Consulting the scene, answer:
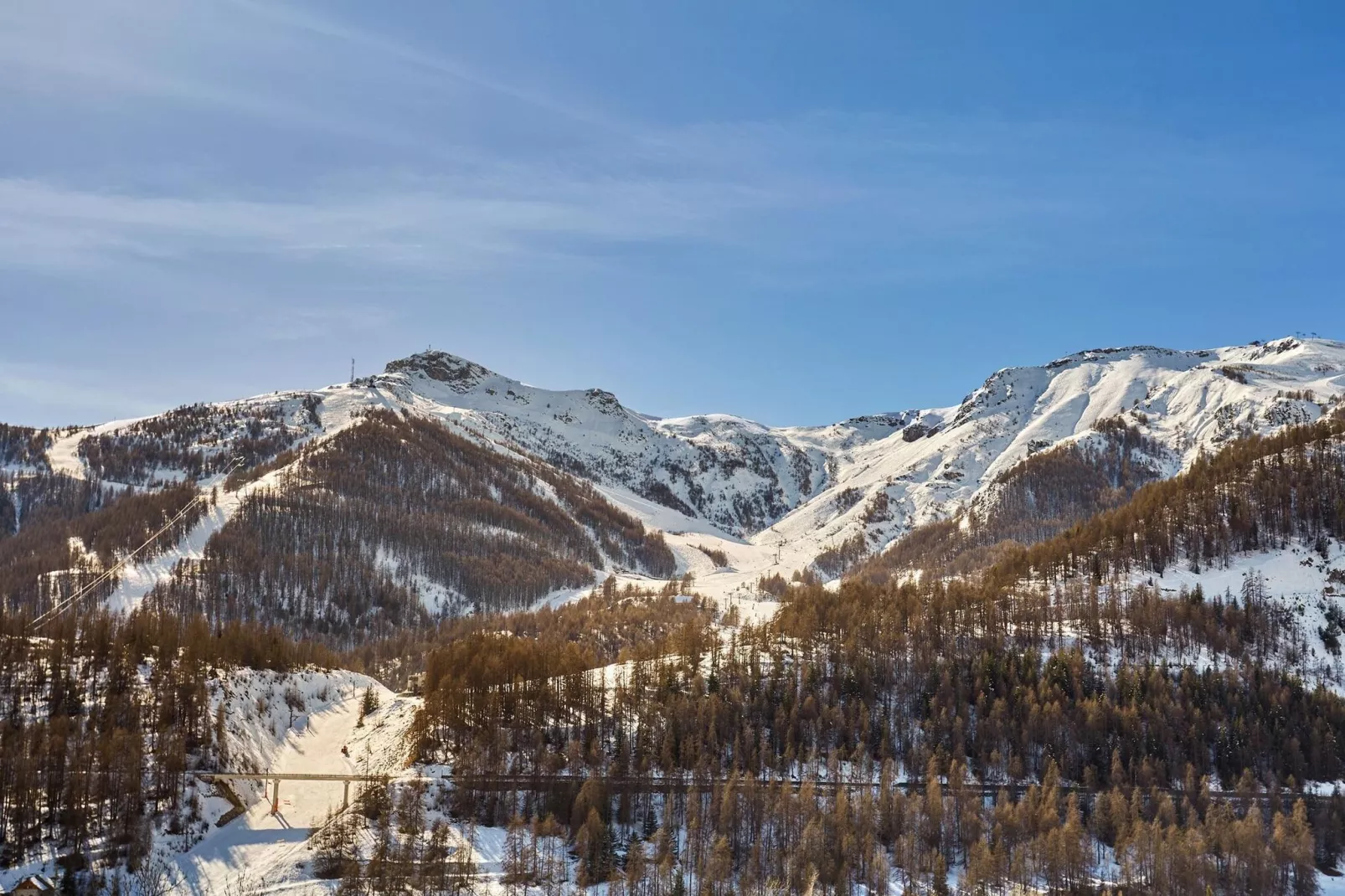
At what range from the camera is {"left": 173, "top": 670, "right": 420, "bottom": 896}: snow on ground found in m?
88.9

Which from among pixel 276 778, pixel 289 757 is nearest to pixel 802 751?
pixel 276 778

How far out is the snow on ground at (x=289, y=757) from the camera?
88.9 m

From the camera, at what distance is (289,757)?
11881cm

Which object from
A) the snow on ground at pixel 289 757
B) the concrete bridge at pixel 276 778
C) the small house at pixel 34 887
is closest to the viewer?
the small house at pixel 34 887

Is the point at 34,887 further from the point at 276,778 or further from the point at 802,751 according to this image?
the point at 802,751

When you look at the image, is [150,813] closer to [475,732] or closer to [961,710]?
[475,732]

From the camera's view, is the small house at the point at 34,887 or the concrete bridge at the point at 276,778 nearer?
the small house at the point at 34,887

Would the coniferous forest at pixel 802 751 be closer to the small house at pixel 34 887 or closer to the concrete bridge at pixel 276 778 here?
the small house at pixel 34 887

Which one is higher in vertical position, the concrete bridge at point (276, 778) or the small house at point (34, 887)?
the concrete bridge at point (276, 778)

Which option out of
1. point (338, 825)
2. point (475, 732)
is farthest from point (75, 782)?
point (475, 732)

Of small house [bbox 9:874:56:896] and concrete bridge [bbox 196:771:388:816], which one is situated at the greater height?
concrete bridge [bbox 196:771:388:816]

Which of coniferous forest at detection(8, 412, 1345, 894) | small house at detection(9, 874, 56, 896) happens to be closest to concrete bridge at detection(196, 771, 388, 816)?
coniferous forest at detection(8, 412, 1345, 894)

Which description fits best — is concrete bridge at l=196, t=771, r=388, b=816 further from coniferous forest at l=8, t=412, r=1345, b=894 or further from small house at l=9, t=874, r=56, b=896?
small house at l=9, t=874, r=56, b=896

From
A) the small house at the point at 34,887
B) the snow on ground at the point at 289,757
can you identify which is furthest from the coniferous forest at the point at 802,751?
the snow on ground at the point at 289,757
